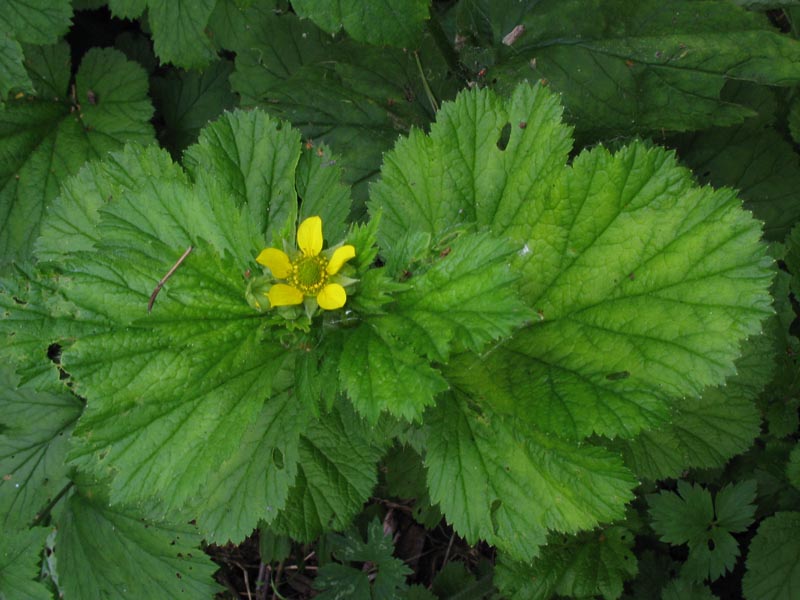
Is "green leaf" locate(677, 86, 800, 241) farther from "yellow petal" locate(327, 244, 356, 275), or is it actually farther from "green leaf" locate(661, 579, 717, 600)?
"yellow petal" locate(327, 244, 356, 275)

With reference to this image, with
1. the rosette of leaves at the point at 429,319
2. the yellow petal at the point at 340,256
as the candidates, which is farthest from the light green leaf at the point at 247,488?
the yellow petal at the point at 340,256

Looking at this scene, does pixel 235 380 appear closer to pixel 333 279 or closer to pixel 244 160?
pixel 333 279

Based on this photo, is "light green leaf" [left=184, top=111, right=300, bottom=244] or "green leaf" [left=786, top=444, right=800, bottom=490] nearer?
"light green leaf" [left=184, top=111, right=300, bottom=244]

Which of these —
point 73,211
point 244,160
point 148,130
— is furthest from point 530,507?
point 148,130

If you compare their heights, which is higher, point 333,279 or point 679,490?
point 333,279

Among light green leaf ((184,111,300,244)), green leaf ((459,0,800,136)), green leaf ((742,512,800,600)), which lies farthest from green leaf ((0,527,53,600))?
green leaf ((742,512,800,600))

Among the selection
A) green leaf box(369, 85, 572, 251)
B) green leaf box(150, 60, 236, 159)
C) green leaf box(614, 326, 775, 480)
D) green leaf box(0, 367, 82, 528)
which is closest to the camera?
green leaf box(369, 85, 572, 251)
